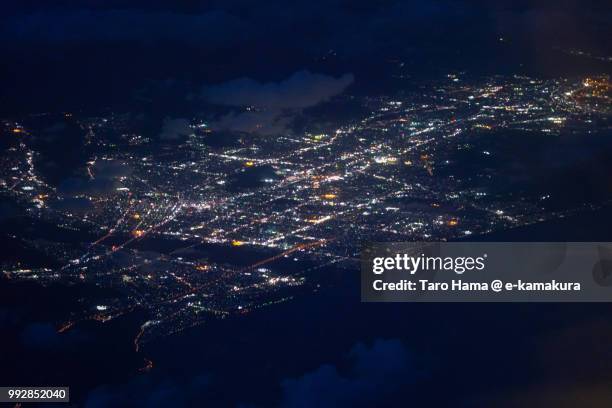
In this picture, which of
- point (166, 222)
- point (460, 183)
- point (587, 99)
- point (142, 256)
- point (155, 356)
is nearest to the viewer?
point (155, 356)

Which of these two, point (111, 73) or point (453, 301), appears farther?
point (111, 73)

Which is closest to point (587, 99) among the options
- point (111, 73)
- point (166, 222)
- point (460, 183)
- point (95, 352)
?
point (460, 183)

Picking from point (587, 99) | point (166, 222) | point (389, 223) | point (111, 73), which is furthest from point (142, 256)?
point (587, 99)

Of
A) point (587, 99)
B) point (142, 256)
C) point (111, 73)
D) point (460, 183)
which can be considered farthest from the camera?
point (111, 73)

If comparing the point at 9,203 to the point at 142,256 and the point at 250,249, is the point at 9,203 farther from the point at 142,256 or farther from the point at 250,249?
the point at 250,249

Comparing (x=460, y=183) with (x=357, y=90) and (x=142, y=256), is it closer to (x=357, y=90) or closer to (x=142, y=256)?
(x=357, y=90)

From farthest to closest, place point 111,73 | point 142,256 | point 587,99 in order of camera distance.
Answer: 1. point 111,73
2. point 587,99
3. point 142,256

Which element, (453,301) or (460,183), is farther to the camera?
(460,183)

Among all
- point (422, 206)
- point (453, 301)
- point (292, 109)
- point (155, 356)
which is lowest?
point (155, 356)

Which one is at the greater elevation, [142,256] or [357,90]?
[357,90]
